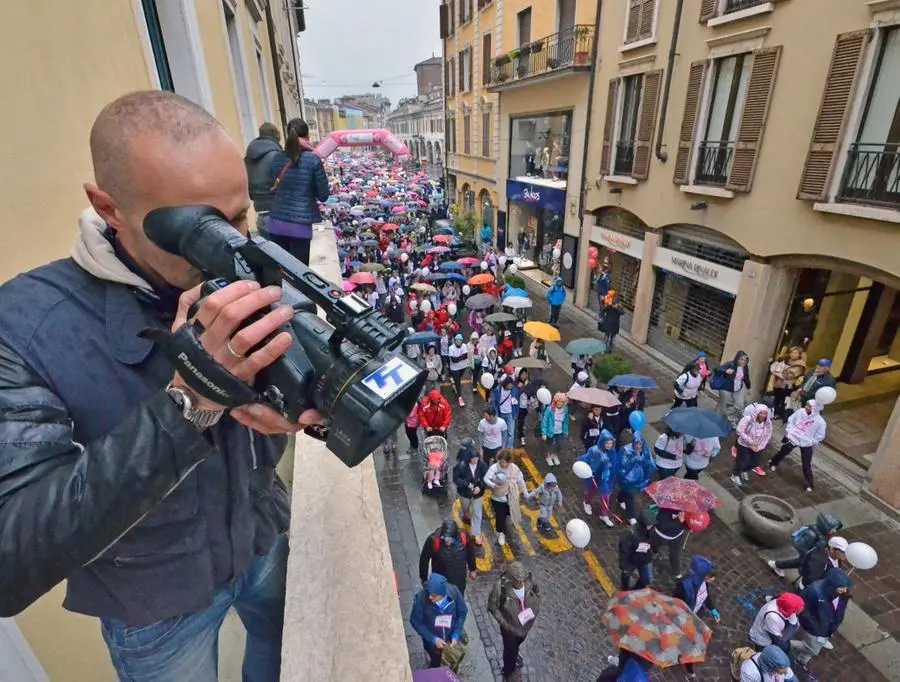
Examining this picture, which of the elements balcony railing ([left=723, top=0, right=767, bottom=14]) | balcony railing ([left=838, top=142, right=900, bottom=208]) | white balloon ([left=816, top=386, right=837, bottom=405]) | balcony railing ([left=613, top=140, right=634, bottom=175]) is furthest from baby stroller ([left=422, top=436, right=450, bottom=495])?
balcony railing ([left=723, top=0, right=767, bottom=14])

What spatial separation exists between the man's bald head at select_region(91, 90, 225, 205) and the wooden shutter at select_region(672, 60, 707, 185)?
13.5m

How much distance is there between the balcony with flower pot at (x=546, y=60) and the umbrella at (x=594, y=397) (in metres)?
12.3

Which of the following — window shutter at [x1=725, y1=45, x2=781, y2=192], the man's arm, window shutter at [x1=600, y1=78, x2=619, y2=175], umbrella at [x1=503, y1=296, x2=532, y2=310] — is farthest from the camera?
window shutter at [x1=600, y1=78, x2=619, y2=175]

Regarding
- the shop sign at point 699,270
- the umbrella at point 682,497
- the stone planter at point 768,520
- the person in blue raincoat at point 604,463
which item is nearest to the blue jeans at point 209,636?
the umbrella at point 682,497

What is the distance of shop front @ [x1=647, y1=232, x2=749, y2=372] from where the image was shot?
12.0m

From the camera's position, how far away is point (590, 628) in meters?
6.52

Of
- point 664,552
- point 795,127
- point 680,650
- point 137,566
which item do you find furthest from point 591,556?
point 795,127

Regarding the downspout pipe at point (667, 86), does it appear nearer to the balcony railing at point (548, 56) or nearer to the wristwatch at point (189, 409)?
the balcony railing at point (548, 56)

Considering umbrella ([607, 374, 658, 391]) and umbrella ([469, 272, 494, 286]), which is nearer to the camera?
umbrella ([607, 374, 658, 391])

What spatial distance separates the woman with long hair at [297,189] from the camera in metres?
5.38

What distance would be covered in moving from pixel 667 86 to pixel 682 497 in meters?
11.1

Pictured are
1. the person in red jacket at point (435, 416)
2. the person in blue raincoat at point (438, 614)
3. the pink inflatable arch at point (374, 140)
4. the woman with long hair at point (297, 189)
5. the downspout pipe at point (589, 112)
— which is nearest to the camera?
the person in blue raincoat at point (438, 614)

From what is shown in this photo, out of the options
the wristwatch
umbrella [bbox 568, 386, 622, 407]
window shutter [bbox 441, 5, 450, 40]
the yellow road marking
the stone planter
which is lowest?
the yellow road marking

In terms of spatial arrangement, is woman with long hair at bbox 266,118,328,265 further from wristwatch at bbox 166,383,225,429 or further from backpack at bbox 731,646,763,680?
backpack at bbox 731,646,763,680
